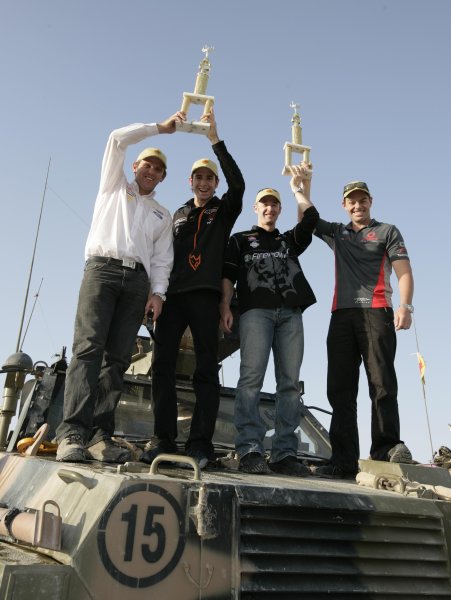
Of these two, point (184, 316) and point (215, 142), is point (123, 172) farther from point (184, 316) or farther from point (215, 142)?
point (184, 316)

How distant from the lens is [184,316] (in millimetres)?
3881

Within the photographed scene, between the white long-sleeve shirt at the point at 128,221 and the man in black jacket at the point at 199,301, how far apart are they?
15 centimetres

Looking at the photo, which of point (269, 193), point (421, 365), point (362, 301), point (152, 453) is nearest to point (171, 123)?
point (269, 193)

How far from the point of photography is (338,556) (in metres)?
2.30

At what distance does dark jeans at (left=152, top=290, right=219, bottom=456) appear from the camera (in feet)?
11.7

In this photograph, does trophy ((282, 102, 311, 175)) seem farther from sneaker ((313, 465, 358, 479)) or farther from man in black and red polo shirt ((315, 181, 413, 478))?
sneaker ((313, 465, 358, 479))

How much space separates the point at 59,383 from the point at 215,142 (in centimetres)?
203

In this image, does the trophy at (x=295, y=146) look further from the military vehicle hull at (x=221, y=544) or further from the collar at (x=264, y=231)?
the military vehicle hull at (x=221, y=544)

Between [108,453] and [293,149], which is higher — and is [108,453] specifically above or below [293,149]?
below

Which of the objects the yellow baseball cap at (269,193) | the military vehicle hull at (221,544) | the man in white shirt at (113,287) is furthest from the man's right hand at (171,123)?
the military vehicle hull at (221,544)

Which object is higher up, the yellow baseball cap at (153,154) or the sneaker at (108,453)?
the yellow baseball cap at (153,154)

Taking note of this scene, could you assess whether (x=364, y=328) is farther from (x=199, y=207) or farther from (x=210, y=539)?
(x=210, y=539)

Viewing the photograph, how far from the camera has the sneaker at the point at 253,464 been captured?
3.36 m

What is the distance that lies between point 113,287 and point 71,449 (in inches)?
36.7
